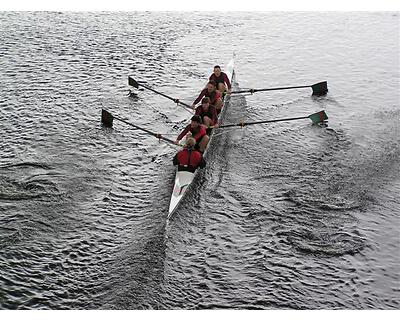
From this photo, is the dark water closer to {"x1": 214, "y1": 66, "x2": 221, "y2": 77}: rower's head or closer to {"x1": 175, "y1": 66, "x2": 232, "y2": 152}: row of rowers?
{"x1": 175, "y1": 66, "x2": 232, "y2": 152}: row of rowers

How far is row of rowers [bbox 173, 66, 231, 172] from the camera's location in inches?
441

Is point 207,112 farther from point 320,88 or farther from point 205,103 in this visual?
point 320,88

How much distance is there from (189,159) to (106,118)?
4294 millimetres

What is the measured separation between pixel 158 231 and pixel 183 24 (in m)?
18.6

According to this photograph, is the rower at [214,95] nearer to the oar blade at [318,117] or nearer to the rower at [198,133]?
the rower at [198,133]

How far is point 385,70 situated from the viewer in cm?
2083

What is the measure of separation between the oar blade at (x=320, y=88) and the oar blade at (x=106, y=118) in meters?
7.58

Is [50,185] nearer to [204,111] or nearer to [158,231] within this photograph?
[158,231]

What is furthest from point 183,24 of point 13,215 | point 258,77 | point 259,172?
point 13,215

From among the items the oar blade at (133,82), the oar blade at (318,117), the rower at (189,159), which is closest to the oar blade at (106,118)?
the oar blade at (133,82)

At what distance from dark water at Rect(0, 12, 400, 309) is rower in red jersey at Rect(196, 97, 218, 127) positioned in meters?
0.79

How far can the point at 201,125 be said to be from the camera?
12078 mm

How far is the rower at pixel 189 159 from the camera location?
440 inches

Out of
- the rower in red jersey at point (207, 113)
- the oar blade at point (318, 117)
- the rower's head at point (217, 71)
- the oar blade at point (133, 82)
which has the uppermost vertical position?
the rower's head at point (217, 71)
